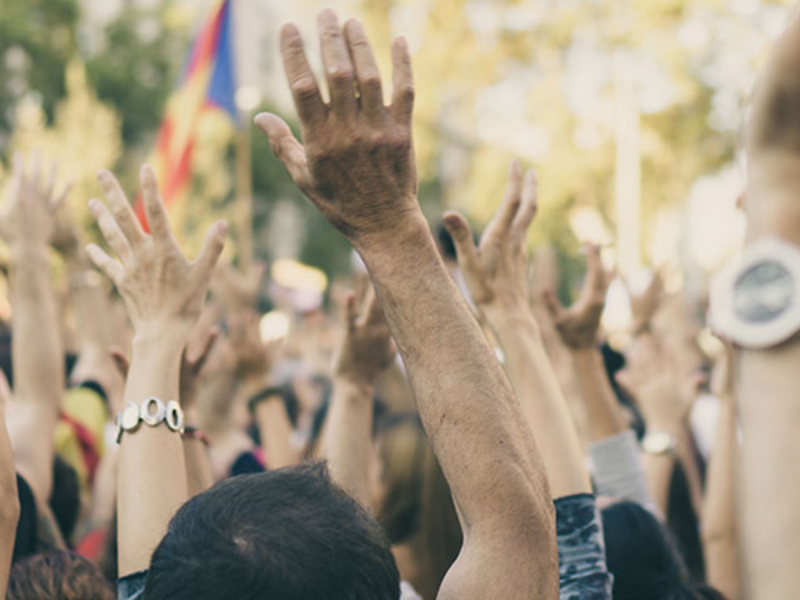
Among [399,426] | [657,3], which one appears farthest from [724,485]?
[657,3]

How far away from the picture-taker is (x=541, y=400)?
218 cm

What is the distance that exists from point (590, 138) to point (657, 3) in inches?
158

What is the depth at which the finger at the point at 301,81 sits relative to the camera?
1416 mm

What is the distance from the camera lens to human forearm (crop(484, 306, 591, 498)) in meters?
2.08

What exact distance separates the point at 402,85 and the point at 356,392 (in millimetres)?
1322

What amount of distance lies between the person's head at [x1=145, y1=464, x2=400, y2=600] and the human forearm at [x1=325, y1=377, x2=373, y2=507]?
3.15 feet

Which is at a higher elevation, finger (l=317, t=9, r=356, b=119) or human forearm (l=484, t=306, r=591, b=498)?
finger (l=317, t=9, r=356, b=119)

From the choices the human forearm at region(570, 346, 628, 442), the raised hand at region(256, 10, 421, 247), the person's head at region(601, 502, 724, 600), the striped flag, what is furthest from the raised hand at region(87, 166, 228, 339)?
the striped flag

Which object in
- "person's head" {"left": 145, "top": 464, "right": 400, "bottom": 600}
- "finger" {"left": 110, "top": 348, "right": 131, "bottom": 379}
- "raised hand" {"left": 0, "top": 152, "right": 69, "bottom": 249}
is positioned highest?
"raised hand" {"left": 0, "top": 152, "right": 69, "bottom": 249}

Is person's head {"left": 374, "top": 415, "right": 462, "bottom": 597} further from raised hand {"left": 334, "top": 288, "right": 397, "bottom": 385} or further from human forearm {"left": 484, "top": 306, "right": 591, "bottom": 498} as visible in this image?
human forearm {"left": 484, "top": 306, "right": 591, "bottom": 498}

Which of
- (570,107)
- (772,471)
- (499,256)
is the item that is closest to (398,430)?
(499,256)

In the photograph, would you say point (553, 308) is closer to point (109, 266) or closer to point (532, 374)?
point (532, 374)

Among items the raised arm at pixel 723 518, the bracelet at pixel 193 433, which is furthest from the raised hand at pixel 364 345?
the raised arm at pixel 723 518

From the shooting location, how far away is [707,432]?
4941 mm
